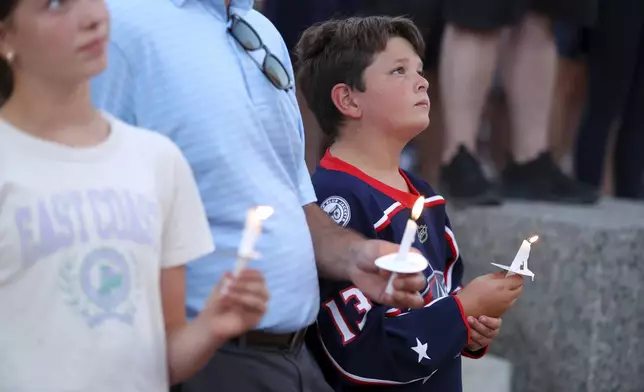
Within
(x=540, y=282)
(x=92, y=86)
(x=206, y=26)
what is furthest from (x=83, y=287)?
(x=540, y=282)

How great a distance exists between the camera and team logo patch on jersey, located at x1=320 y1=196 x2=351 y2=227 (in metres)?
2.29

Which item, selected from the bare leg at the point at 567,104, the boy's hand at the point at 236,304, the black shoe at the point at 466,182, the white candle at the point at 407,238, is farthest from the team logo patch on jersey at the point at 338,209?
the bare leg at the point at 567,104

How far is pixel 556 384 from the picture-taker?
3.82 meters

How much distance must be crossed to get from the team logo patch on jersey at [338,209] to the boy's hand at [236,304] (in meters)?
0.79

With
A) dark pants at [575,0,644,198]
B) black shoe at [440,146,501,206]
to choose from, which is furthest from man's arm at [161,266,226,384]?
dark pants at [575,0,644,198]

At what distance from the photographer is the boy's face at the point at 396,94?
2.42 metres

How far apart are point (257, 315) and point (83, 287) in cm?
24

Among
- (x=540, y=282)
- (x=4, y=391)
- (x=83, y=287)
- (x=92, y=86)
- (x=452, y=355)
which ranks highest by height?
(x=92, y=86)

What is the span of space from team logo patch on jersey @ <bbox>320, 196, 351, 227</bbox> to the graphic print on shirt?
0.80 meters

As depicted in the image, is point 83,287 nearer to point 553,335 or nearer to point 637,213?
point 553,335

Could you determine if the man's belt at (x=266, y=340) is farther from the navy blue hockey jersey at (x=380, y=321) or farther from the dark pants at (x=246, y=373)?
the navy blue hockey jersey at (x=380, y=321)

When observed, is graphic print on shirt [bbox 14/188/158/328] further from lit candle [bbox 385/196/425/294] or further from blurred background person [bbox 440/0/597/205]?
blurred background person [bbox 440/0/597/205]

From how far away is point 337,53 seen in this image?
8.33ft

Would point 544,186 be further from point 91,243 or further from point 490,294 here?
point 91,243
